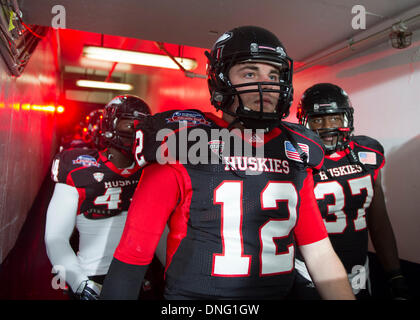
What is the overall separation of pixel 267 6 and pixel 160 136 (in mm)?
2198

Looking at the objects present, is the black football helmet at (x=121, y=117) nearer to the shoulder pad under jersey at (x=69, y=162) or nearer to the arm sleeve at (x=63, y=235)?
the shoulder pad under jersey at (x=69, y=162)

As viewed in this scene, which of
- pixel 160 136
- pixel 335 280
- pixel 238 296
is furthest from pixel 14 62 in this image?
pixel 335 280

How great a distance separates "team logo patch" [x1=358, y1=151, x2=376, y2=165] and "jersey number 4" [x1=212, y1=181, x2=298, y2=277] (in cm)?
136

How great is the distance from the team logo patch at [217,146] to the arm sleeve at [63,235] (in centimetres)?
136

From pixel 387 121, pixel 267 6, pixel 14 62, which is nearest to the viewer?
pixel 14 62

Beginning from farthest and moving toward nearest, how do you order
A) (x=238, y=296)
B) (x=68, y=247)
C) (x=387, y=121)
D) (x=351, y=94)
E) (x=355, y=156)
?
(x=351, y=94)
(x=387, y=121)
(x=355, y=156)
(x=68, y=247)
(x=238, y=296)

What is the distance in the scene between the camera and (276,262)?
1.12 meters

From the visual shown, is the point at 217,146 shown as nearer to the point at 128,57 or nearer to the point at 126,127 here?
the point at 126,127

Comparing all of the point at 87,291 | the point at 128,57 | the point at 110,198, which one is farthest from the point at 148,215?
the point at 128,57

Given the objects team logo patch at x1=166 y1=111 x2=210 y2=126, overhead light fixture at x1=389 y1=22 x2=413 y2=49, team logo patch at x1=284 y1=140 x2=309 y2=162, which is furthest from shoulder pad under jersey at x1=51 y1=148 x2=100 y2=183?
overhead light fixture at x1=389 y1=22 x2=413 y2=49

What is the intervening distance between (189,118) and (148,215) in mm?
428

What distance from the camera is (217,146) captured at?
114 centimetres

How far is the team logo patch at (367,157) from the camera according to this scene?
224 cm
